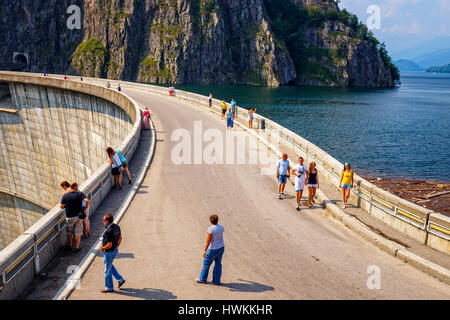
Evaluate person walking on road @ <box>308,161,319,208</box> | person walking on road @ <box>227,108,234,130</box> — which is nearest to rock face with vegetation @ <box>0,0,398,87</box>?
person walking on road @ <box>227,108,234,130</box>

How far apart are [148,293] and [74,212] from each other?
3.02 metres

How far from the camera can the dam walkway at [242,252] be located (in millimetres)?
8531

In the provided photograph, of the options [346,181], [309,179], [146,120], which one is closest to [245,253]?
[309,179]

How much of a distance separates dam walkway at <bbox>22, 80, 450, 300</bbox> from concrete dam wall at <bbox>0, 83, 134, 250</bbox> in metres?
23.6

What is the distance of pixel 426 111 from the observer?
291ft

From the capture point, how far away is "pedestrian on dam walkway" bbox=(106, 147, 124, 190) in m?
14.1

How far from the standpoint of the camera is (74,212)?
976cm

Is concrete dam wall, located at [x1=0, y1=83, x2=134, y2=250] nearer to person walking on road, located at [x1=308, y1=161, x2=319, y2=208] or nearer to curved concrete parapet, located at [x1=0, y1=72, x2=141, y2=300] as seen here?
curved concrete parapet, located at [x1=0, y1=72, x2=141, y2=300]

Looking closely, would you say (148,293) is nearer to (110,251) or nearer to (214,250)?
(110,251)

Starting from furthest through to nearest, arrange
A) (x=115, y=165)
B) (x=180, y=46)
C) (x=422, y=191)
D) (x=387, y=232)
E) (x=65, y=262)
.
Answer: (x=180, y=46) < (x=422, y=191) < (x=115, y=165) < (x=387, y=232) < (x=65, y=262)

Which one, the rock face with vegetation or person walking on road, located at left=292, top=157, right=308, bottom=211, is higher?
the rock face with vegetation
